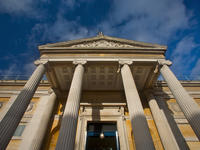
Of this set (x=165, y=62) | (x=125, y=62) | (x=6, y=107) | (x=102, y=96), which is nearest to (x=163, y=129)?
(x=165, y=62)

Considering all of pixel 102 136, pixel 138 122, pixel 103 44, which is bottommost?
pixel 138 122

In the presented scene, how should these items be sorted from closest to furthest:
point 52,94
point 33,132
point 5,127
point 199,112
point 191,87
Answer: point 5,127
point 199,112
point 33,132
point 52,94
point 191,87

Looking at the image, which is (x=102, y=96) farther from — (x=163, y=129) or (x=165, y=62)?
(x=165, y=62)

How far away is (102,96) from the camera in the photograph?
14.8 meters

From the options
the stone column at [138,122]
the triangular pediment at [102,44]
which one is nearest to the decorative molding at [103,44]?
the triangular pediment at [102,44]

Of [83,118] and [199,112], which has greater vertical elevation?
[83,118]

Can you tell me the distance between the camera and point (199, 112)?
6816 mm

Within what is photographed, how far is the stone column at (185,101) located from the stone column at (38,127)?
11.1 meters

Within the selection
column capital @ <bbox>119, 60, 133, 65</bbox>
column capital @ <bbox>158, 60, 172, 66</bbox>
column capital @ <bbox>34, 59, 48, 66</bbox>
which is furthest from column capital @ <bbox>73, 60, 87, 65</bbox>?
column capital @ <bbox>158, 60, 172, 66</bbox>

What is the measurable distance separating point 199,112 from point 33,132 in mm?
12564

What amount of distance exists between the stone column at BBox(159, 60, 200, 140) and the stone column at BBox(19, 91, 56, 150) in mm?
11101

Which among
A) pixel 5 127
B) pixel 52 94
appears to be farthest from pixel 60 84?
pixel 5 127

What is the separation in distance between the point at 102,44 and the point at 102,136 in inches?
376

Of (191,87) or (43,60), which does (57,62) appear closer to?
(43,60)
